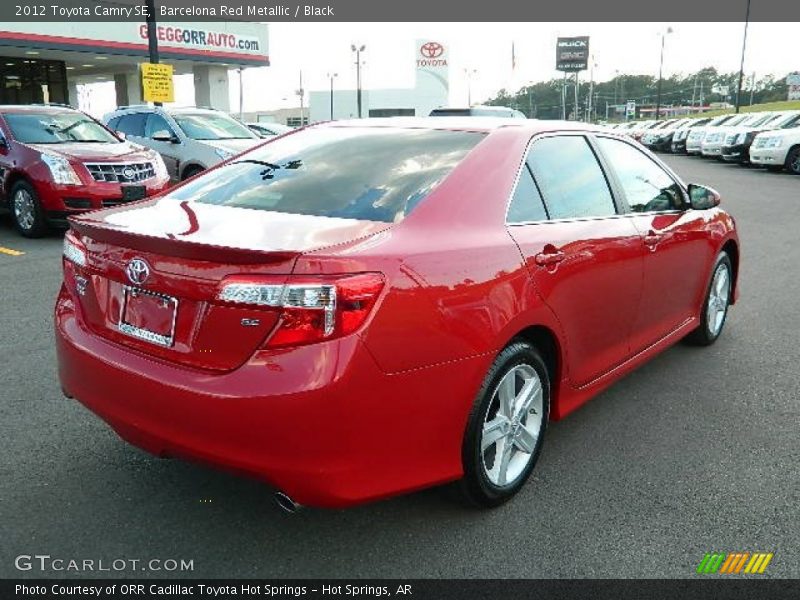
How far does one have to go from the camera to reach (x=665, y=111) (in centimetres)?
12506

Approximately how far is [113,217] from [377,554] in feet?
5.49

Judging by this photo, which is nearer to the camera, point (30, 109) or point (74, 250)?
point (74, 250)

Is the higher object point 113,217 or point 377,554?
point 113,217

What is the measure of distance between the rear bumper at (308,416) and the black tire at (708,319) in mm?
2896

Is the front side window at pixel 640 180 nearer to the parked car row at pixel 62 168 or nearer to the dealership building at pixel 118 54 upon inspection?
the parked car row at pixel 62 168

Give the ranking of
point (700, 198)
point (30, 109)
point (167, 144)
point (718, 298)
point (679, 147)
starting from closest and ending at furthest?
1. point (700, 198)
2. point (718, 298)
3. point (30, 109)
4. point (167, 144)
5. point (679, 147)

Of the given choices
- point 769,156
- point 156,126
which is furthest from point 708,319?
point 769,156

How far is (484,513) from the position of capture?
9.73 feet

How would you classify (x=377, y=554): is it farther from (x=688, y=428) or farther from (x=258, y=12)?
(x=258, y=12)

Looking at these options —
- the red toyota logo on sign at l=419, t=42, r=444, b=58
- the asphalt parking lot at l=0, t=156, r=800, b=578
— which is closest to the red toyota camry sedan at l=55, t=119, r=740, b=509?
the asphalt parking lot at l=0, t=156, r=800, b=578

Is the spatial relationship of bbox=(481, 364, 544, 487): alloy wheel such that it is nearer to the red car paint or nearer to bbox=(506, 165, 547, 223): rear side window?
bbox=(506, 165, 547, 223): rear side window

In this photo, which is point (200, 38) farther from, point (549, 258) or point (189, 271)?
point (189, 271)

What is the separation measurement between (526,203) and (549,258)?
269 mm

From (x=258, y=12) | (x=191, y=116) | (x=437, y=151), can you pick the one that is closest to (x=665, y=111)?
(x=258, y=12)
